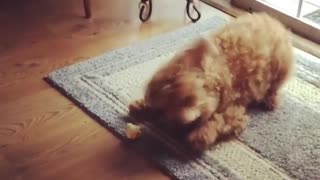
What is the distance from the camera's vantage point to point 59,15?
2.28 metres

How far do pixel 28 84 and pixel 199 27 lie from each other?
2.51ft

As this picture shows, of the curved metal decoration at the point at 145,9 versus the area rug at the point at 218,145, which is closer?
the area rug at the point at 218,145

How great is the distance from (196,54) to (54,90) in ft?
1.80

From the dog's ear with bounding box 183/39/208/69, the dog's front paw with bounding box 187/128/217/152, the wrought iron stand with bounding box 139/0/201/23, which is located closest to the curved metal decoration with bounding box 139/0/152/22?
the wrought iron stand with bounding box 139/0/201/23

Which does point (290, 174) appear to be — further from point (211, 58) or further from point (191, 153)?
point (211, 58)

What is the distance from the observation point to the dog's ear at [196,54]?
58.8 inches

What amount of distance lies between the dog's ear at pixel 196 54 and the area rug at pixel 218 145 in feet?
0.78

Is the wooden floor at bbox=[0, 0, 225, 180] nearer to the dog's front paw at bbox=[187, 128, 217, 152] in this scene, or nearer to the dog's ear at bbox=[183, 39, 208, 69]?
the dog's front paw at bbox=[187, 128, 217, 152]

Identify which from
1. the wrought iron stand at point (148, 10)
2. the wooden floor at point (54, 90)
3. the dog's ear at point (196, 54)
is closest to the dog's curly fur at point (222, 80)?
the dog's ear at point (196, 54)

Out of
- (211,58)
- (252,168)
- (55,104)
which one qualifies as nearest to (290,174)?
(252,168)

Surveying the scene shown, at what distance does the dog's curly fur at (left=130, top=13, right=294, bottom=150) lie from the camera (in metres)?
1.46

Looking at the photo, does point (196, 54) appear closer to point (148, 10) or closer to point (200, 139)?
point (200, 139)

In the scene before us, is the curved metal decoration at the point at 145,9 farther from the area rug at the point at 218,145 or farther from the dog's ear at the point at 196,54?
the dog's ear at the point at 196,54

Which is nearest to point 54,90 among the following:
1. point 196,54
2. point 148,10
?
point 196,54
